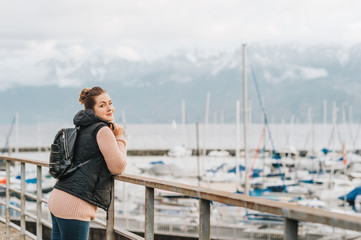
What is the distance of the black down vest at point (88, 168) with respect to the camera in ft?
10.6

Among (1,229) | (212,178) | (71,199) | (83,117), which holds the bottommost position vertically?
(212,178)

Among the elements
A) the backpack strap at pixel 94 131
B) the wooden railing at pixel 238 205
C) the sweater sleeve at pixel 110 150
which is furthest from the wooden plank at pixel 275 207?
the backpack strap at pixel 94 131

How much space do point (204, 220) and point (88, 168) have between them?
0.90 m

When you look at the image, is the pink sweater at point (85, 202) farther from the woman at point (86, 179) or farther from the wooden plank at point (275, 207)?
the wooden plank at point (275, 207)

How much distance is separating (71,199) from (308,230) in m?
16.0

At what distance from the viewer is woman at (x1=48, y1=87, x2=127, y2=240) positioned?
3229 millimetres

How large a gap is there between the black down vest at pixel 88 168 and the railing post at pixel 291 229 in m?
1.48

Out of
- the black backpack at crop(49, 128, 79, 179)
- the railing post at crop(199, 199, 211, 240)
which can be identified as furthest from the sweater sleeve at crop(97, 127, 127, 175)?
the railing post at crop(199, 199, 211, 240)

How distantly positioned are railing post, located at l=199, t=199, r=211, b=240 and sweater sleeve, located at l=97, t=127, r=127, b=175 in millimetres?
729

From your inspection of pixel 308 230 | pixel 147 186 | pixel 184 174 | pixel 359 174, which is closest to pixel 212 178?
pixel 184 174

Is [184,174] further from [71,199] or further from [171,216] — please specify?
[71,199]

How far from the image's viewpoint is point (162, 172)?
40969 mm

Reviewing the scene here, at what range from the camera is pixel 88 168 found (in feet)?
10.6

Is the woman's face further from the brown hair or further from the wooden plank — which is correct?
the wooden plank
